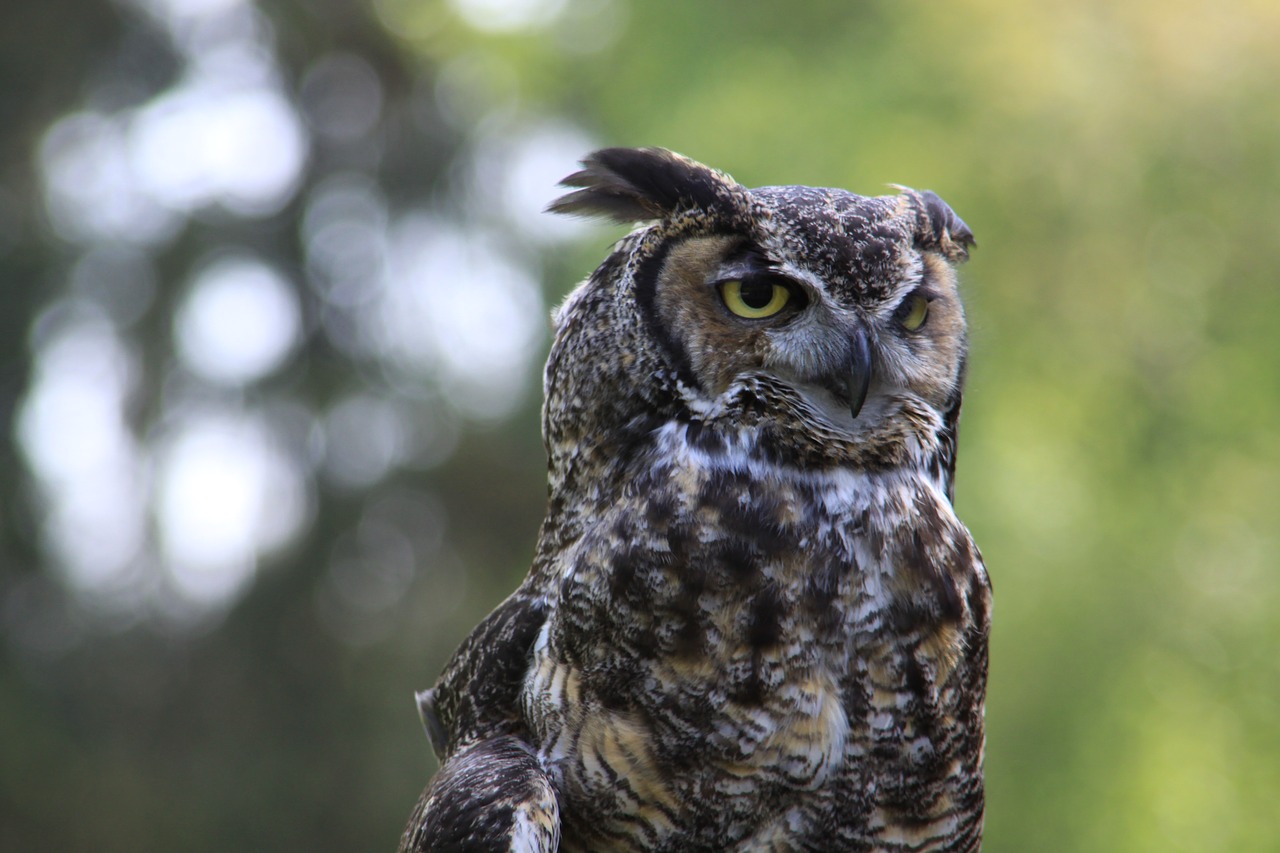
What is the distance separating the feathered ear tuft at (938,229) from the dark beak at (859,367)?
0.69 ft

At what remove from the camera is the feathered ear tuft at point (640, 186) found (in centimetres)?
144

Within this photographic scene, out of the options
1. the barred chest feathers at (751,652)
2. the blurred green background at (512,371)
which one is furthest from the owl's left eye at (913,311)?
the blurred green background at (512,371)

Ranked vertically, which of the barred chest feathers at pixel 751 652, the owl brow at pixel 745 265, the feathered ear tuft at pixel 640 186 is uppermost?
the feathered ear tuft at pixel 640 186

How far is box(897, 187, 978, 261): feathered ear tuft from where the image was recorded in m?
1.48

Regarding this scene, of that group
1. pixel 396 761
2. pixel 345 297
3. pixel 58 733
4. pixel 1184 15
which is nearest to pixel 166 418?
pixel 345 297

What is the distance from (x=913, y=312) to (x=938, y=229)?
0.47 ft

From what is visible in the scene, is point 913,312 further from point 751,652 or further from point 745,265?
point 751,652

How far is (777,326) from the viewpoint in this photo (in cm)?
139

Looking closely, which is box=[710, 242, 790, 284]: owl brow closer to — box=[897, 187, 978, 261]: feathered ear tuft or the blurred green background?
box=[897, 187, 978, 261]: feathered ear tuft

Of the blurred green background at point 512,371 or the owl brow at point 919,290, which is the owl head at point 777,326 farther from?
the blurred green background at point 512,371

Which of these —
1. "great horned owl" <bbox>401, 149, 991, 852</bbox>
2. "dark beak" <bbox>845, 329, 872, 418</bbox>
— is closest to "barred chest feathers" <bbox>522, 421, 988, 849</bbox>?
"great horned owl" <bbox>401, 149, 991, 852</bbox>

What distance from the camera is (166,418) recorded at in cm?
664

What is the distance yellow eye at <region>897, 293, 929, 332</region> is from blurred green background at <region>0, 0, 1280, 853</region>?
3075mm

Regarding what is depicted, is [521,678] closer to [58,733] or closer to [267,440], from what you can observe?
Result: [267,440]
